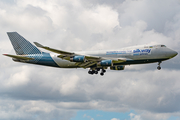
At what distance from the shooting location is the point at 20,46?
7744 centimetres

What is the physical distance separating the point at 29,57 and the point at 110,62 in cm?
Answer: 2407

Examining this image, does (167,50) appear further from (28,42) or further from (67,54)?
(28,42)

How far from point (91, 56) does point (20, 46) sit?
22454mm

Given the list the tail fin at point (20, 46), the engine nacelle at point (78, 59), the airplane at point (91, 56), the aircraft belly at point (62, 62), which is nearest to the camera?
the airplane at point (91, 56)

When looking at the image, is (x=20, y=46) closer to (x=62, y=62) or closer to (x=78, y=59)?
(x=62, y=62)

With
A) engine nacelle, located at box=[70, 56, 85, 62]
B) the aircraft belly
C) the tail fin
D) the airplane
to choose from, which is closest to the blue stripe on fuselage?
the airplane

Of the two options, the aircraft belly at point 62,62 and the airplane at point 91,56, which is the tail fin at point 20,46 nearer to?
the airplane at point 91,56

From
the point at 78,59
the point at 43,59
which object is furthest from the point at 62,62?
the point at 78,59

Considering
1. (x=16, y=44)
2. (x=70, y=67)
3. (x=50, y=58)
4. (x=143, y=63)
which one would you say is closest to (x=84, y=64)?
(x=70, y=67)

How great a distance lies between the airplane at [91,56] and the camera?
221ft

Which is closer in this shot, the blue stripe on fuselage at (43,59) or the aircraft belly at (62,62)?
the aircraft belly at (62,62)

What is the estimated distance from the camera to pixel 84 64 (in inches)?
2874

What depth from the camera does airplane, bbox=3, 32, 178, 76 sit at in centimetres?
6750

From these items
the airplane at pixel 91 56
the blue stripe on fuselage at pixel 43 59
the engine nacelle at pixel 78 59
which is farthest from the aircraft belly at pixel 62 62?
the engine nacelle at pixel 78 59
